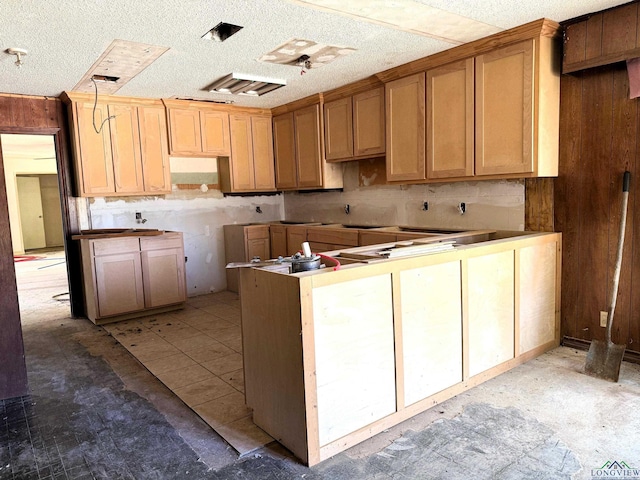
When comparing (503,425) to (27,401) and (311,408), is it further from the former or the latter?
(27,401)

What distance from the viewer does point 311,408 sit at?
2035mm

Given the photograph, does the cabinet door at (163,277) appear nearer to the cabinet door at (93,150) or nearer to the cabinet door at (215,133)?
the cabinet door at (93,150)

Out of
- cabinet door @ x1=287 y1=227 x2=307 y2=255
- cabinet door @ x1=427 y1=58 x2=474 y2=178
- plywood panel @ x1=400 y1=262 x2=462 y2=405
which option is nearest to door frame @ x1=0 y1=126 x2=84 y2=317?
cabinet door @ x1=287 y1=227 x2=307 y2=255

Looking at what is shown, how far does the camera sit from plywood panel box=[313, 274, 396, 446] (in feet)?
6.81

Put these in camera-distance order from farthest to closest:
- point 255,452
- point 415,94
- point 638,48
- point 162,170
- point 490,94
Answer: point 162,170
point 415,94
point 490,94
point 638,48
point 255,452

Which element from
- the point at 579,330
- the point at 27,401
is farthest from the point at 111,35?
the point at 579,330

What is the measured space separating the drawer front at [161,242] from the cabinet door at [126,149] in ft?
2.04

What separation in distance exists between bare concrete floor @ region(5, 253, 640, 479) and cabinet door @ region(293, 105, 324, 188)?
3025mm

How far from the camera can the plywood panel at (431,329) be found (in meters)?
2.43

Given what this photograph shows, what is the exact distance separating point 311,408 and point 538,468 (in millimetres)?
1051

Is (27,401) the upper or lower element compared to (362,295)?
lower

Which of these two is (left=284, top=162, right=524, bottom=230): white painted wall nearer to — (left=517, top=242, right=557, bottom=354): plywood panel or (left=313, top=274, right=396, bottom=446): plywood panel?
(left=517, top=242, right=557, bottom=354): plywood panel

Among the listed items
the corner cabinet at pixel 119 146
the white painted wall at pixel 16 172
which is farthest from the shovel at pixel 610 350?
the white painted wall at pixel 16 172

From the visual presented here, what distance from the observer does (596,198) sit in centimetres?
321
